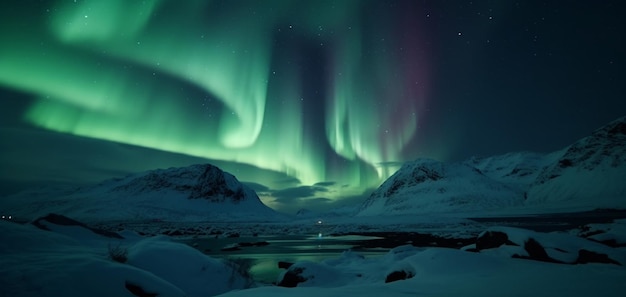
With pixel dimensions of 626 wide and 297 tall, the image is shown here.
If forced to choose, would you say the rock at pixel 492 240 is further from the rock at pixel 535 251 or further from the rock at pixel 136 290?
the rock at pixel 136 290

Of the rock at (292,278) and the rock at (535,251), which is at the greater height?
the rock at (535,251)

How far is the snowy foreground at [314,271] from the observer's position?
7250 millimetres

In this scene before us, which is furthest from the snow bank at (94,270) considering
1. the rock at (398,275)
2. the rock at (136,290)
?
the rock at (398,275)

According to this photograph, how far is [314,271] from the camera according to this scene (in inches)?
619

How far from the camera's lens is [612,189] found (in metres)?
189

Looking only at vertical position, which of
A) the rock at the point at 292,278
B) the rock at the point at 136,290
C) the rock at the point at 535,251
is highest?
the rock at the point at 535,251

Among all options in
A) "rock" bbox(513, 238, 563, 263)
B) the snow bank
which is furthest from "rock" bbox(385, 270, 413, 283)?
the snow bank

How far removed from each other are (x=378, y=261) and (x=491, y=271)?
1130 centimetres

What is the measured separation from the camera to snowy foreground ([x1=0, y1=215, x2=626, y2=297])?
7.25 metres

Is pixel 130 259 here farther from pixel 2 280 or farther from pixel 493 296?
pixel 493 296

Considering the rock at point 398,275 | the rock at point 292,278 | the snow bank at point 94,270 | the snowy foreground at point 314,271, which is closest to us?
the snowy foreground at point 314,271

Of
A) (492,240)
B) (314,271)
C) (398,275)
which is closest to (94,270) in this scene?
(398,275)

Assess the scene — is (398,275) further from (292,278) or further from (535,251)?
(292,278)

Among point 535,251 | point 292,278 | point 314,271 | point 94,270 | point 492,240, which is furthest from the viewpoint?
point 314,271
